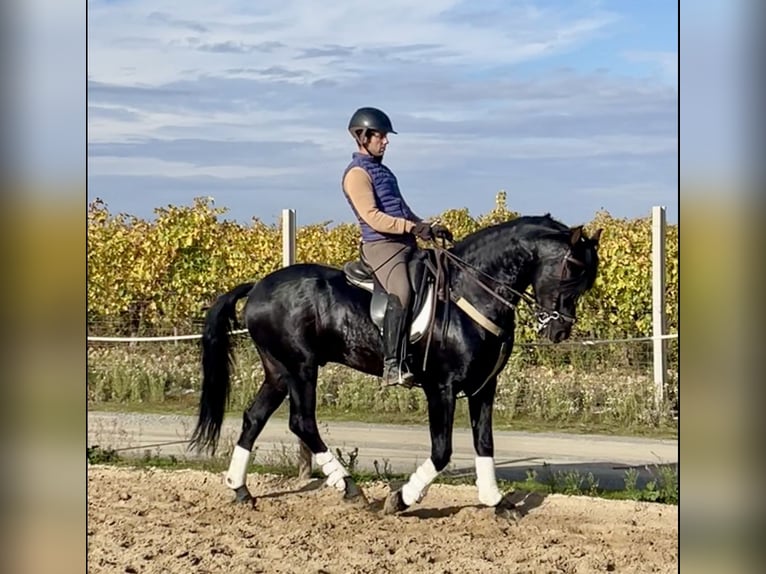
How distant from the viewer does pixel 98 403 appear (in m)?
11.1

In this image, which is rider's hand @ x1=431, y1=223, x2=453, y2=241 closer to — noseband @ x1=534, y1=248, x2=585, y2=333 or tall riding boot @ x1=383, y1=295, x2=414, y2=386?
tall riding boot @ x1=383, y1=295, x2=414, y2=386

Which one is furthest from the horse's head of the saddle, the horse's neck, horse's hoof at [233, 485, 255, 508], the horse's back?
horse's hoof at [233, 485, 255, 508]

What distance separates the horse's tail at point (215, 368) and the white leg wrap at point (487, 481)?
1766 millimetres

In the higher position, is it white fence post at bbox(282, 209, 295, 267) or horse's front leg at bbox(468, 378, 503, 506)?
white fence post at bbox(282, 209, 295, 267)

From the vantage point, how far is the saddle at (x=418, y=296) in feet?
22.0

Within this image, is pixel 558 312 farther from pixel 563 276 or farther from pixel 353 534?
pixel 353 534

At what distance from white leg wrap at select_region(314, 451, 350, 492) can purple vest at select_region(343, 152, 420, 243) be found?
4.67ft

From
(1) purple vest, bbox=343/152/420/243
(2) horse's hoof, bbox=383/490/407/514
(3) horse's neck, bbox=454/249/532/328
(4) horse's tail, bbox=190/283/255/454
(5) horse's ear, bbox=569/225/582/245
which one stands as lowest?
(2) horse's hoof, bbox=383/490/407/514

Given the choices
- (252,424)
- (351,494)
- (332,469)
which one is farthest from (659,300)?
(252,424)

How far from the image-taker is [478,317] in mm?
6688

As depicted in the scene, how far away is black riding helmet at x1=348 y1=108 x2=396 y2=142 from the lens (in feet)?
21.6

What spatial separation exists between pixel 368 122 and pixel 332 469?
7.31 feet
